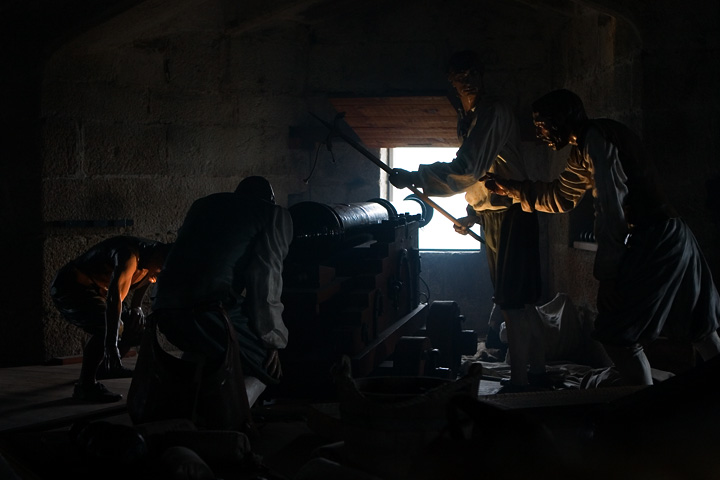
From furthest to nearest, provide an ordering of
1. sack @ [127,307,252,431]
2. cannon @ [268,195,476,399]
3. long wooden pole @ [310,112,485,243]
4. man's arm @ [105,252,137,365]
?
long wooden pole @ [310,112,485,243]
man's arm @ [105,252,137,365]
cannon @ [268,195,476,399]
sack @ [127,307,252,431]

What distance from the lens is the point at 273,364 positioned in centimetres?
377

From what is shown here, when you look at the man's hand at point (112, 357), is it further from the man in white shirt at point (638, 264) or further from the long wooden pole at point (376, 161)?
the man in white shirt at point (638, 264)

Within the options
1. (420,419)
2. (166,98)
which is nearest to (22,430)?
(420,419)

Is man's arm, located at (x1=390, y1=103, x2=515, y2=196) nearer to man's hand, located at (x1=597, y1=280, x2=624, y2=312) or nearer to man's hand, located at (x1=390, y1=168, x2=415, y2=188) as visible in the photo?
man's hand, located at (x1=390, y1=168, x2=415, y2=188)

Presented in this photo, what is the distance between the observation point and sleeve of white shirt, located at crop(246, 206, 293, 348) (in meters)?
3.63

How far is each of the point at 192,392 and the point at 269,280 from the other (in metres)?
0.65

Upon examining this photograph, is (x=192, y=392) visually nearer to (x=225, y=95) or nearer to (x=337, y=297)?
(x=337, y=297)

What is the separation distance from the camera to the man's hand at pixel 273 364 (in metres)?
3.74

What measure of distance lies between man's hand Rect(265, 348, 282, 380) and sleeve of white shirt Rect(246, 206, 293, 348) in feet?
0.18

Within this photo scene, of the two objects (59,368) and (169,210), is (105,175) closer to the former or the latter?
(169,210)

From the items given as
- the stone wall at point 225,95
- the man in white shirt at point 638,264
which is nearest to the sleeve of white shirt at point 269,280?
the man in white shirt at point 638,264

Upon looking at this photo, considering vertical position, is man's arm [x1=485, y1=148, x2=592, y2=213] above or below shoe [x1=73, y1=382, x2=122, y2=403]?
above

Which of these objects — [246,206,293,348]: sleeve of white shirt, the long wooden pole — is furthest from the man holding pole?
[246,206,293,348]: sleeve of white shirt

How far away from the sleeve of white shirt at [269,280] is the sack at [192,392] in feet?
1.25
